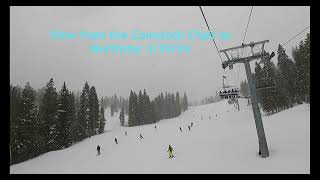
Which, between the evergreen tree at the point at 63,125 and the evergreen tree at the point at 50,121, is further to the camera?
the evergreen tree at the point at 63,125

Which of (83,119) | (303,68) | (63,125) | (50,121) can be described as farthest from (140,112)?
(303,68)

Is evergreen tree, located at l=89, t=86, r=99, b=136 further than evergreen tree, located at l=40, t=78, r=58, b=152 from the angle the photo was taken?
Yes

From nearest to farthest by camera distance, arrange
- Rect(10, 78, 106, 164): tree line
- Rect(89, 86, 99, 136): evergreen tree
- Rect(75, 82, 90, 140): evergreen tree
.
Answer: Rect(10, 78, 106, 164): tree line < Rect(75, 82, 90, 140): evergreen tree < Rect(89, 86, 99, 136): evergreen tree

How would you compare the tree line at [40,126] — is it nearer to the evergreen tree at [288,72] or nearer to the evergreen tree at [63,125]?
the evergreen tree at [63,125]

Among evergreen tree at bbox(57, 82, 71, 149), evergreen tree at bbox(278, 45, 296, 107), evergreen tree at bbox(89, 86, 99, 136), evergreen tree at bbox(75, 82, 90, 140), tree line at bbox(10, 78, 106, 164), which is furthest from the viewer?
evergreen tree at bbox(89, 86, 99, 136)

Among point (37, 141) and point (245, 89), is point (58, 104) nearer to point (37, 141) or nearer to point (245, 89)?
point (37, 141)

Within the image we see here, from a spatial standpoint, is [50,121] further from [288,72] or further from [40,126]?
[288,72]

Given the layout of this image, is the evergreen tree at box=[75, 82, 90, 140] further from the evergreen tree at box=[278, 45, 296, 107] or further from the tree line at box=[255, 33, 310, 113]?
the evergreen tree at box=[278, 45, 296, 107]

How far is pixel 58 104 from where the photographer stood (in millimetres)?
45406

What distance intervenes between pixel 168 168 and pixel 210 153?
210 inches

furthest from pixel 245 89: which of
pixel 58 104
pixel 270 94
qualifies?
pixel 58 104

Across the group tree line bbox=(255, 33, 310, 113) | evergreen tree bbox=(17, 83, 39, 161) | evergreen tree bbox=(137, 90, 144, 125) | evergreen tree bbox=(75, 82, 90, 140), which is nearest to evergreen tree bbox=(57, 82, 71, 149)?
evergreen tree bbox=(17, 83, 39, 161)

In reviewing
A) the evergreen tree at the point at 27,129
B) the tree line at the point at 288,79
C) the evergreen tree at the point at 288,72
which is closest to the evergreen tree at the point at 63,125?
the evergreen tree at the point at 27,129

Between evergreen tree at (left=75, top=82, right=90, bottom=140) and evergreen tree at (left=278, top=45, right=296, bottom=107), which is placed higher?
evergreen tree at (left=278, top=45, right=296, bottom=107)
